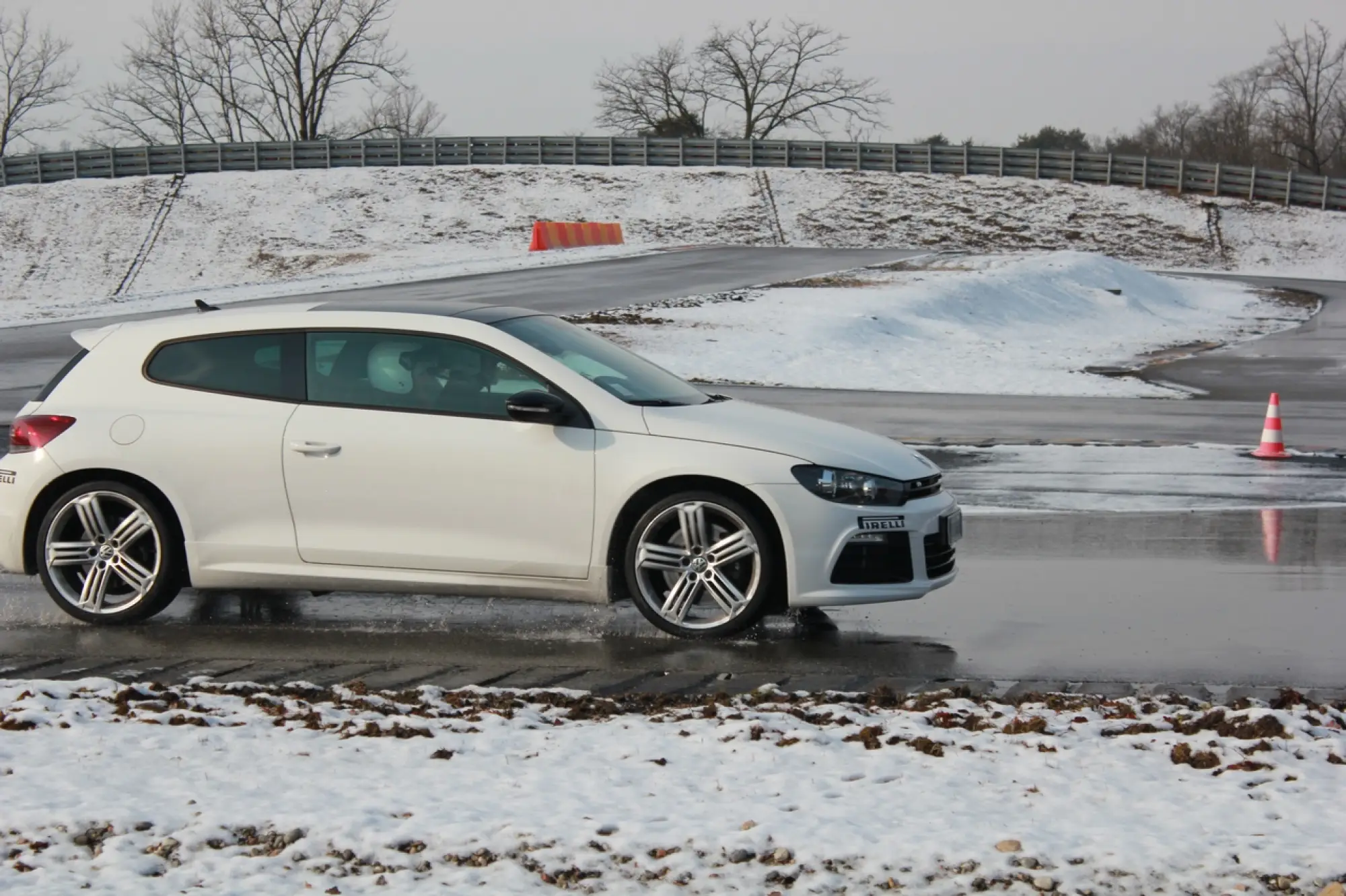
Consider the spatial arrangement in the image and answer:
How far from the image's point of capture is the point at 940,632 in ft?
24.3

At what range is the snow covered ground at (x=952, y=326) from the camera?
21391 mm

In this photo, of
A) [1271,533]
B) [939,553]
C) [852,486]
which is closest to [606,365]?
[852,486]

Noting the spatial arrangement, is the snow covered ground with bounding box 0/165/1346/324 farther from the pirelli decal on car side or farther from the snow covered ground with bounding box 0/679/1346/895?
the snow covered ground with bounding box 0/679/1346/895

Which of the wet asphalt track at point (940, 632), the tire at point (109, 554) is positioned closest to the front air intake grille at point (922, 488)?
the wet asphalt track at point (940, 632)

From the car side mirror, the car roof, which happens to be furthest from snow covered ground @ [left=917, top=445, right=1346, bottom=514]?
the car side mirror

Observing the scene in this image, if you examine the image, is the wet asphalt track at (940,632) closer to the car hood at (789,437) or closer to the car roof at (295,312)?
the car hood at (789,437)

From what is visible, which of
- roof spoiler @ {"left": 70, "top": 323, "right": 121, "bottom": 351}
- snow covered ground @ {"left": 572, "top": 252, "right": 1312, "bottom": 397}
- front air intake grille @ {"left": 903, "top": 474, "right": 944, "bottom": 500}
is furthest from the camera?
snow covered ground @ {"left": 572, "top": 252, "right": 1312, "bottom": 397}

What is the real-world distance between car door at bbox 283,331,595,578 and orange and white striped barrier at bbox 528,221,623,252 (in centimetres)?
3862

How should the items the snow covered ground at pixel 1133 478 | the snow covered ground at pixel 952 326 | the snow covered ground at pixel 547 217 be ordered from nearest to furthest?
1. the snow covered ground at pixel 1133 478
2. the snow covered ground at pixel 952 326
3. the snow covered ground at pixel 547 217

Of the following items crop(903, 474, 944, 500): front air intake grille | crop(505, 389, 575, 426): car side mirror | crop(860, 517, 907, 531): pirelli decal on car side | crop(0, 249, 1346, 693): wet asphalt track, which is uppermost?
crop(505, 389, 575, 426): car side mirror

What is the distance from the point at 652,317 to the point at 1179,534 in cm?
1658

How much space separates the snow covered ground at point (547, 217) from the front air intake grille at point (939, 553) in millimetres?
43700

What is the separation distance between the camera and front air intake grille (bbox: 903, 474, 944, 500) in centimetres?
725

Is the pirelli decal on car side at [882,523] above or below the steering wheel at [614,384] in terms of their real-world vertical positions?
below
